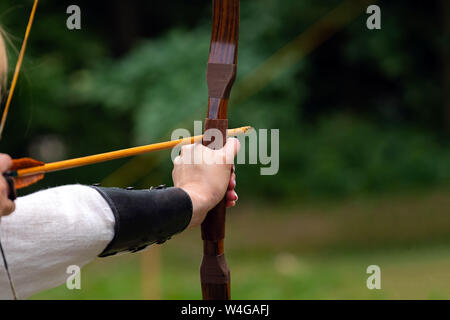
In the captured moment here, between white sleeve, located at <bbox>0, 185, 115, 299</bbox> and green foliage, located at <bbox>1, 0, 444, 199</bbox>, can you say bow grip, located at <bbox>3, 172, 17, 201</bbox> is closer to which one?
white sleeve, located at <bbox>0, 185, 115, 299</bbox>

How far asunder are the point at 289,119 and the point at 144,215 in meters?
4.93

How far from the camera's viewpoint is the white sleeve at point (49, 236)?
3.09 feet

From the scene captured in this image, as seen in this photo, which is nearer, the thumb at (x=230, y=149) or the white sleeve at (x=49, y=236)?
the white sleeve at (x=49, y=236)

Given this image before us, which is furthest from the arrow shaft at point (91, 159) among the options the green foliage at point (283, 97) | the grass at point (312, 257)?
the green foliage at point (283, 97)

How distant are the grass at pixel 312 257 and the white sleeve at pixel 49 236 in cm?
296

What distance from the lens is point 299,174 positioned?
6137 mm

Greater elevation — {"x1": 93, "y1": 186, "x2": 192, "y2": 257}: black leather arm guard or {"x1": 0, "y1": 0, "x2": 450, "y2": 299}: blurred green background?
{"x1": 0, "y1": 0, "x2": 450, "y2": 299}: blurred green background

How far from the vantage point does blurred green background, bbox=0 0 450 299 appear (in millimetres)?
5305

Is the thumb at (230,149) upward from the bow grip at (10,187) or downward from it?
upward

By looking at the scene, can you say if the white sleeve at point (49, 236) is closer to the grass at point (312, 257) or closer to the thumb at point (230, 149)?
the thumb at point (230, 149)

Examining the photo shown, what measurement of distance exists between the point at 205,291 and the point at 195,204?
277 mm

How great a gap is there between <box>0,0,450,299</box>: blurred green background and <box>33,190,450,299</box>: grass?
0.7 inches

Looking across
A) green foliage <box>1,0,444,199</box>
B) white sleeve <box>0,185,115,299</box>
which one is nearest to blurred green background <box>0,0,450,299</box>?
green foliage <box>1,0,444,199</box>
